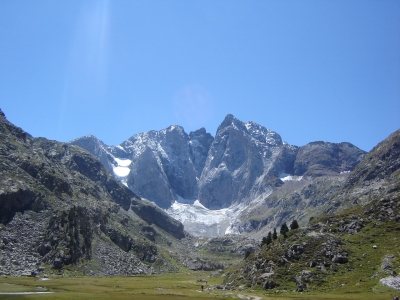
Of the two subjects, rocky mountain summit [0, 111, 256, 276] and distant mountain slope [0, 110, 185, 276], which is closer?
rocky mountain summit [0, 111, 256, 276]

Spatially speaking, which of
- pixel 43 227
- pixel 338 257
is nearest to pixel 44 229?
pixel 43 227

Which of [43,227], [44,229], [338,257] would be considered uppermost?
[43,227]

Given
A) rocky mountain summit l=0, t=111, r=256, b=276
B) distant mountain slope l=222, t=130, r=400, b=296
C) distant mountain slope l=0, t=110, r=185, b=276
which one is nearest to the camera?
Result: distant mountain slope l=222, t=130, r=400, b=296


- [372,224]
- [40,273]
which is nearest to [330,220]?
[372,224]

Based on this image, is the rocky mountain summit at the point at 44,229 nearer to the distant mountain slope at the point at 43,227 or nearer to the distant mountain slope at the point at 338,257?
the distant mountain slope at the point at 43,227

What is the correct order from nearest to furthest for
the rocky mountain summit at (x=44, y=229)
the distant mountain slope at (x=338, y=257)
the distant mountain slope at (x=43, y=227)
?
the distant mountain slope at (x=338, y=257)
the rocky mountain summit at (x=44, y=229)
the distant mountain slope at (x=43, y=227)

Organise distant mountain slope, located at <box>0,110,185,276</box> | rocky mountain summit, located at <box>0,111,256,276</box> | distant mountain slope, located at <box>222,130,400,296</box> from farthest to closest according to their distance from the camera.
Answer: distant mountain slope, located at <box>0,110,185,276</box>, rocky mountain summit, located at <box>0,111,256,276</box>, distant mountain slope, located at <box>222,130,400,296</box>

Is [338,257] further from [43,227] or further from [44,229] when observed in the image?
[43,227]

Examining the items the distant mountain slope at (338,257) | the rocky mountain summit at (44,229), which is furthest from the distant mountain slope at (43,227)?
the distant mountain slope at (338,257)

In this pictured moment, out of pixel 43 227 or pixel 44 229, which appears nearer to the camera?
pixel 44 229

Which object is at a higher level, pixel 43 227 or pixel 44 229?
pixel 43 227

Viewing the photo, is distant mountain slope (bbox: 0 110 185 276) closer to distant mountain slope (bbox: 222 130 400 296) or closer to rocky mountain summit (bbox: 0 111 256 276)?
rocky mountain summit (bbox: 0 111 256 276)

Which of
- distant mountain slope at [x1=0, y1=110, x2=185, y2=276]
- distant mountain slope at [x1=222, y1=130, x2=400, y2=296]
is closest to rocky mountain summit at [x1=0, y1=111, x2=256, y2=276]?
distant mountain slope at [x1=0, y1=110, x2=185, y2=276]

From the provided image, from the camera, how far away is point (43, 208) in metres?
149
